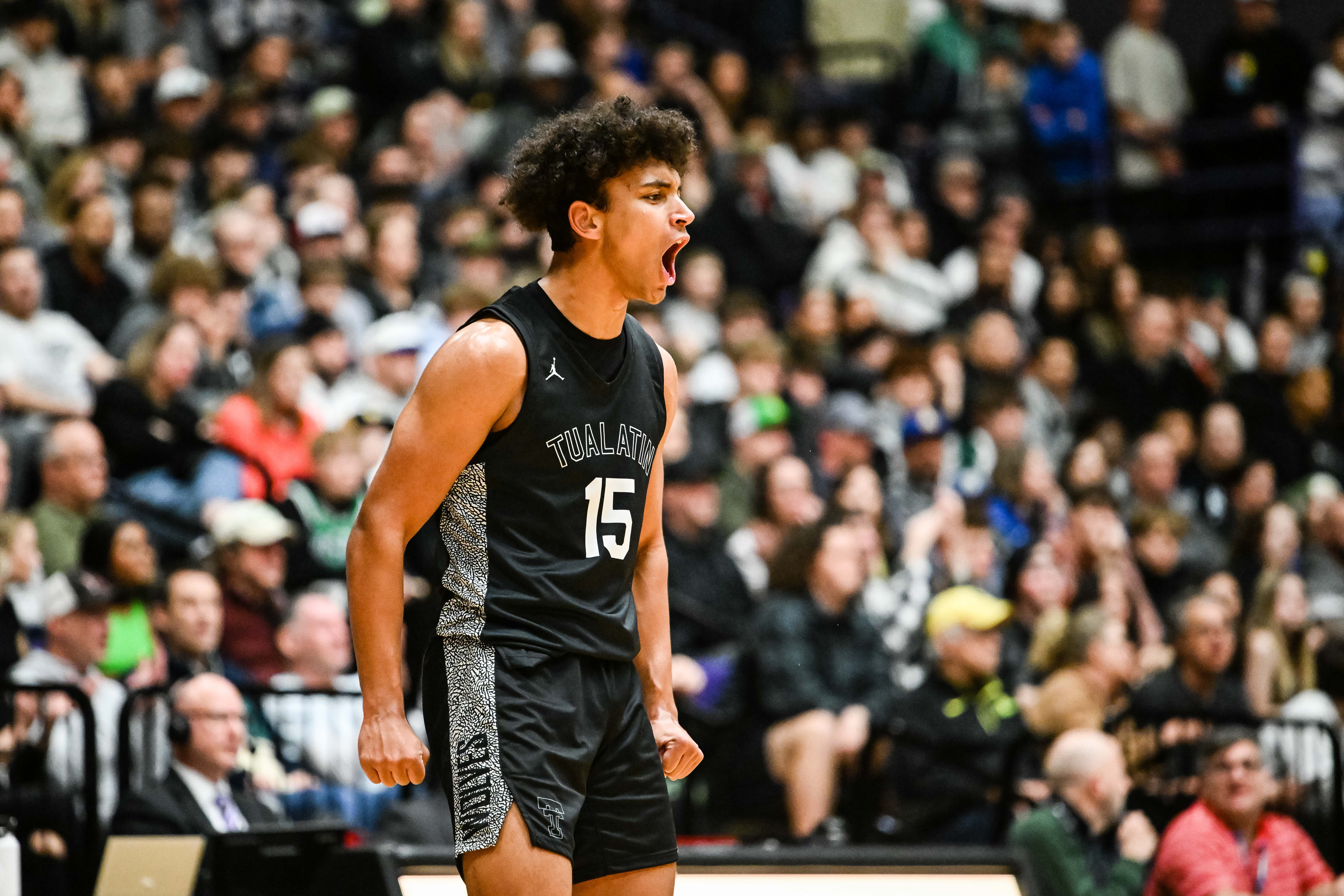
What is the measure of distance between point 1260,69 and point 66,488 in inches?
360

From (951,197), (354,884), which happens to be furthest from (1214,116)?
(354,884)

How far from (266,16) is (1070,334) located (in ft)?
17.8

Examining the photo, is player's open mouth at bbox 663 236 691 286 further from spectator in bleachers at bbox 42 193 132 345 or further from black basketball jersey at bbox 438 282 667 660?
spectator in bleachers at bbox 42 193 132 345

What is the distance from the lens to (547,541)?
302 cm

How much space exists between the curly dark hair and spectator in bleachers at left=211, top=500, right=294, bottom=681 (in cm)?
353

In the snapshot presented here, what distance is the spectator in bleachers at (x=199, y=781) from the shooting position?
5129 mm

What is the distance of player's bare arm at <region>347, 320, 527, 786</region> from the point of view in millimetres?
2900

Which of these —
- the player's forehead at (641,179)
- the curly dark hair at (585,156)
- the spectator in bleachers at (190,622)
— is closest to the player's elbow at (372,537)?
the curly dark hair at (585,156)

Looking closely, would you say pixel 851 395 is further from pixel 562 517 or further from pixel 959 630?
pixel 562 517

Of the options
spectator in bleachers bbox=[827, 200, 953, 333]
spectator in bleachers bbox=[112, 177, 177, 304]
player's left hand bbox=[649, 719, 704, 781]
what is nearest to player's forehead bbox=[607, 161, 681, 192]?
player's left hand bbox=[649, 719, 704, 781]

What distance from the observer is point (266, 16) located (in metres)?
10.7

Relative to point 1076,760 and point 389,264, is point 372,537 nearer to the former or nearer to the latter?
point 1076,760

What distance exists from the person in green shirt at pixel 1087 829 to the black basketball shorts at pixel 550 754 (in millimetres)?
2936

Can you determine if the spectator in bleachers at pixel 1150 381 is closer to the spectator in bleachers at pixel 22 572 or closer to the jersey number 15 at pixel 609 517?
the spectator in bleachers at pixel 22 572
